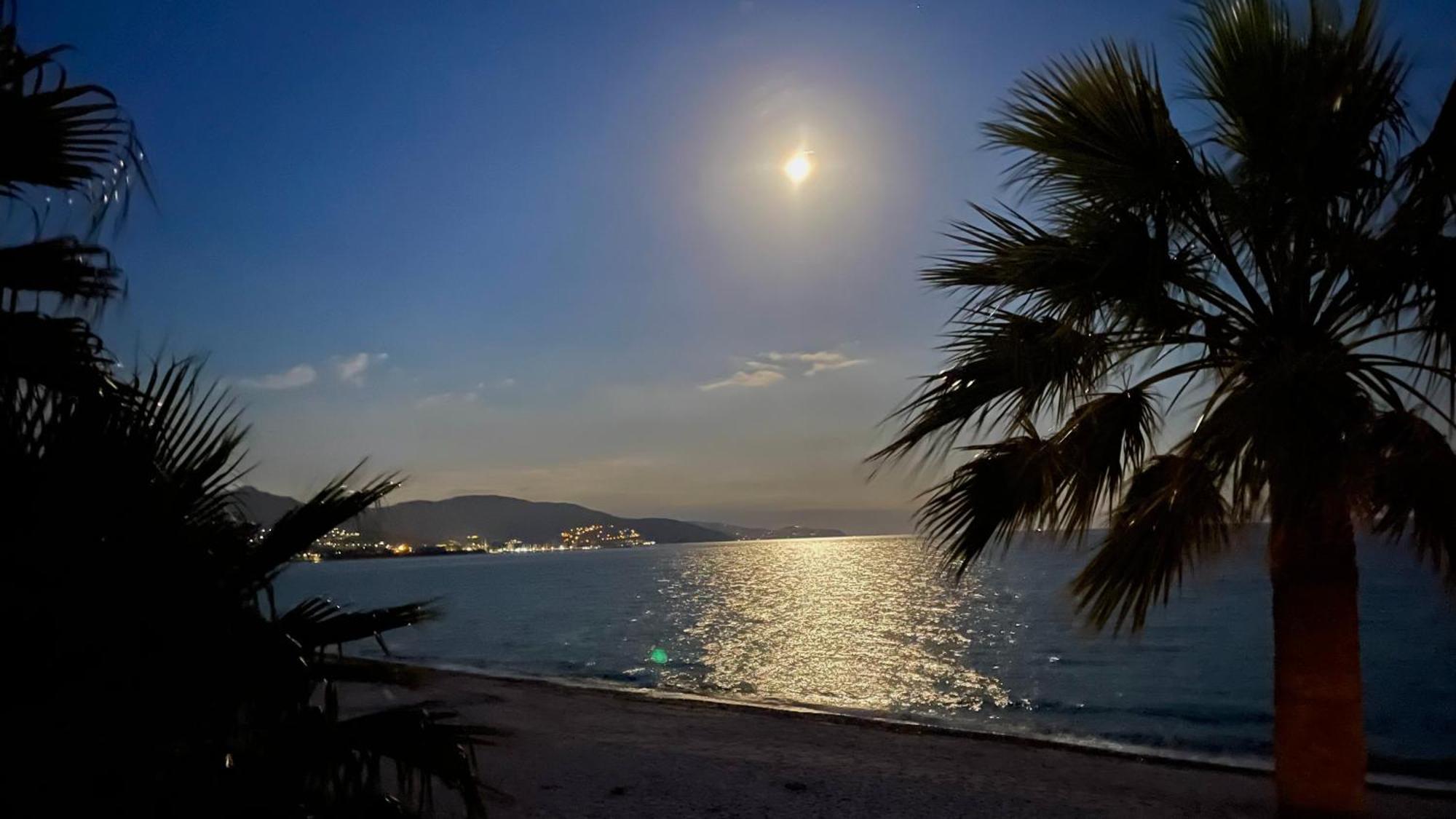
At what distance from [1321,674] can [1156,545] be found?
1.24 m

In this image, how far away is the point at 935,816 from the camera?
403 inches

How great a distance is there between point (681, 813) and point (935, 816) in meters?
2.74

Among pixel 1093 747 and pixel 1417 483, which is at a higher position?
pixel 1417 483

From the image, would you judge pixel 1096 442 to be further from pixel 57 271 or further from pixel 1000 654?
pixel 1000 654

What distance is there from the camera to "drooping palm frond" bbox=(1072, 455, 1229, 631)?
5.16 metres

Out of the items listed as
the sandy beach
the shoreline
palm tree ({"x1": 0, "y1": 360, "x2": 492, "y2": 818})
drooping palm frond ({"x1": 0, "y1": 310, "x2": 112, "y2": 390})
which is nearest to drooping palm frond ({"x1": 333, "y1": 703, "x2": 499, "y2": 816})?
palm tree ({"x1": 0, "y1": 360, "x2": 492, "y2": 818})

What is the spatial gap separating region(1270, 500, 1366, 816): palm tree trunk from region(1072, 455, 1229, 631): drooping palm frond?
0.38 m

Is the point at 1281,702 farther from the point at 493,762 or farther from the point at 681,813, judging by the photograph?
the point at 493,762

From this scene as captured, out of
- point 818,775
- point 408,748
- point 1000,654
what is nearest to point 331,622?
point 408,748

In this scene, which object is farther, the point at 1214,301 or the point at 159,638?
the point at 1214,301

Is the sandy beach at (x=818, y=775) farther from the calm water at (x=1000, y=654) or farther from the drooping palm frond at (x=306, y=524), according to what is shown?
the drooping palm frond at (x=306, y=524)

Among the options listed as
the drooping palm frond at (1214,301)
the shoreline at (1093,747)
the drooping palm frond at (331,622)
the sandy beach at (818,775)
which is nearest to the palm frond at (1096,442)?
the drooping palm frond at (1214,301)

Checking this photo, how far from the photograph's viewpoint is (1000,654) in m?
35.5

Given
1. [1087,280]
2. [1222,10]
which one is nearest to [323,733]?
[1087,280]
